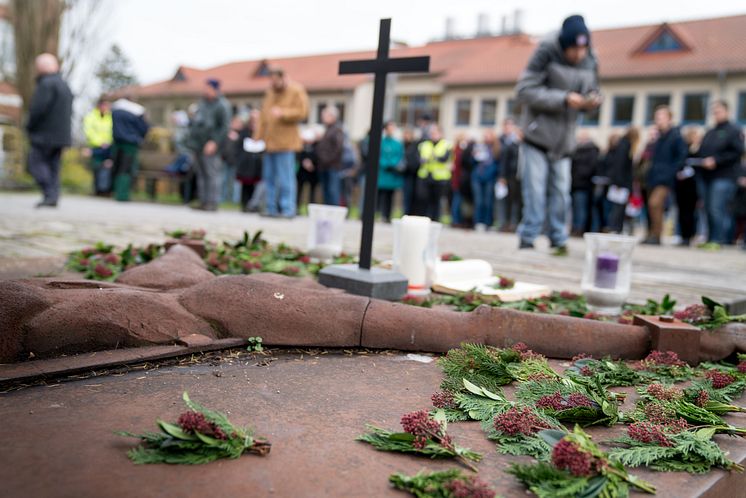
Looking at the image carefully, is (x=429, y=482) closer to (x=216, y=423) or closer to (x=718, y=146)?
(x=216, y=423)

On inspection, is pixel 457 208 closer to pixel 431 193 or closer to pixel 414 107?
pixel 431 193

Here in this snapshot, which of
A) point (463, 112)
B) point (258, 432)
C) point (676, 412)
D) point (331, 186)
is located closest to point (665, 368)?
point (676, 412)

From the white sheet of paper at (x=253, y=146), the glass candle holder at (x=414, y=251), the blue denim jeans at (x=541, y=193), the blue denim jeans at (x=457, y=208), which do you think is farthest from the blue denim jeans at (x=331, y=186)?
the glass candle holder at (x=414, y=251)

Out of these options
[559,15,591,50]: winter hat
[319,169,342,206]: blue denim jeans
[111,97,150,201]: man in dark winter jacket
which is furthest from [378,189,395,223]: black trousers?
[559,15,591,50]: winter hat

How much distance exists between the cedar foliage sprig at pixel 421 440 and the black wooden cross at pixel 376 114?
1.80 metres

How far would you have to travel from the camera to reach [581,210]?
527 inches

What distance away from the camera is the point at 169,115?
54.9 metres

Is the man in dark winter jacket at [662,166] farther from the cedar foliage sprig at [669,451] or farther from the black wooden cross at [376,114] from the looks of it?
the cedar foliage sprig at [669,451]

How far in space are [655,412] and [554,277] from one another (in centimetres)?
312

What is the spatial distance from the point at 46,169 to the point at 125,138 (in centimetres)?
421

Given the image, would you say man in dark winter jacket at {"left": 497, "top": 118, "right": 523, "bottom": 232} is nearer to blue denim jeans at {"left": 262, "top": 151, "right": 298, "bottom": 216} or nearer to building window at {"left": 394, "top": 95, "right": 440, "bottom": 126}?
blue denim jeans at {"left": 262, "top": 151, "right": 298, "bottom": 216}

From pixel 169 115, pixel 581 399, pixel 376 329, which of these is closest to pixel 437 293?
pixel 376 329

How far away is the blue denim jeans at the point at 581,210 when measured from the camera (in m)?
13.4

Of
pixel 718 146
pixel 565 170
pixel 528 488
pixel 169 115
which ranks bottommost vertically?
pixel 528 488
